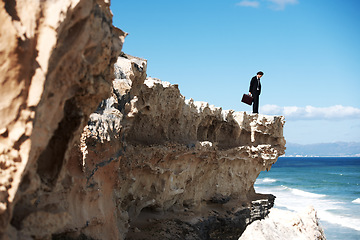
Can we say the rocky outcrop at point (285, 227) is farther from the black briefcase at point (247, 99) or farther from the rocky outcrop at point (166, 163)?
the black briefcase at point (247, 99)

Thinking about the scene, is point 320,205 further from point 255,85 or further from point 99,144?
point 99,144

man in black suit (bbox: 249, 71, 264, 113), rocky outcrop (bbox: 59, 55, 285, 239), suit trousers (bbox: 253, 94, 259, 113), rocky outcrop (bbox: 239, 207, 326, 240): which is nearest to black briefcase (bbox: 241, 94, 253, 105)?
man in black suit (bbox: 249, 71, 264, 113)

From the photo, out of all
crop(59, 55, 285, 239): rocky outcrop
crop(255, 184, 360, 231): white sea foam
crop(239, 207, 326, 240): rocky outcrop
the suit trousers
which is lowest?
crop(255, 184, 360, 231): white sea foam

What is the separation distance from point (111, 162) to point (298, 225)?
24.7ft

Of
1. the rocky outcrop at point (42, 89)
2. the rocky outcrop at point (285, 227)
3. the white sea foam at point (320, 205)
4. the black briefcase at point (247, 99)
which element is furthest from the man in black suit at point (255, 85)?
the rocky outcrop at point (42, 89)

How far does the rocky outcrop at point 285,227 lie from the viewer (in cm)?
1081

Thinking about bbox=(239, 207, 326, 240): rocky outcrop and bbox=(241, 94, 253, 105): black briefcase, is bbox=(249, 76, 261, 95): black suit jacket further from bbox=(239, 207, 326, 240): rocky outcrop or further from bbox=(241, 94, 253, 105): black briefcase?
bbox=(239, 207, 326, 240): rocky outcrop

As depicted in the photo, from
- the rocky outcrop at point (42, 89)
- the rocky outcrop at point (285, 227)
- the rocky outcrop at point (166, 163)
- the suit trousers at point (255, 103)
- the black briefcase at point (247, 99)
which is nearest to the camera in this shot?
the rocky outcrop at point (42, 89)

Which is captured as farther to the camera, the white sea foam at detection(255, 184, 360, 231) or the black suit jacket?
the white sea foam at detection(255, 184, 360, 231)

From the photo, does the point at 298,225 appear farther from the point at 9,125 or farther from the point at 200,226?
the point at 9,125

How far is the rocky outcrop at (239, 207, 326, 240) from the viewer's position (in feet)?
35.5

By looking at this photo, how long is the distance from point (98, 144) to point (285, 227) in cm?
754

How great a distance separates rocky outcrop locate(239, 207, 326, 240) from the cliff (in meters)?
0.83

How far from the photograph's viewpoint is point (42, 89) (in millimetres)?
3254
